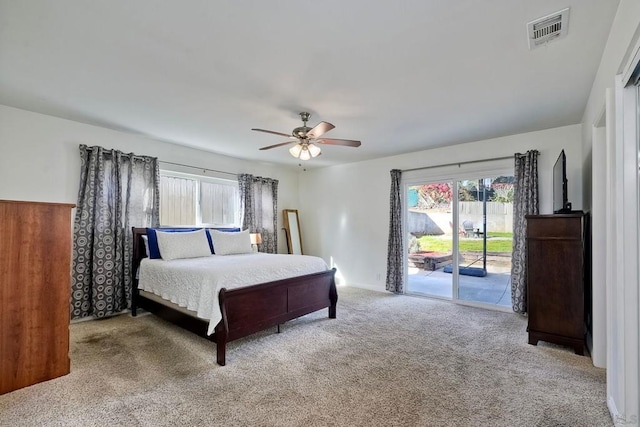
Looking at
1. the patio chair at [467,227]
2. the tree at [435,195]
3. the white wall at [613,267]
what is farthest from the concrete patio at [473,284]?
the white wall at [613,267]

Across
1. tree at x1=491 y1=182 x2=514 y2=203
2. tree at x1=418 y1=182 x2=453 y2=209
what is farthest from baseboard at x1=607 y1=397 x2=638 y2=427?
tree at x1=418 y1=182 x2=453 y2=209

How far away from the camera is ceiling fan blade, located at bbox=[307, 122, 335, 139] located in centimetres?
296

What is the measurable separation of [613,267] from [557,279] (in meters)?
1.05

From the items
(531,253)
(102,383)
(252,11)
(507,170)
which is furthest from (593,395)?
(102,383)

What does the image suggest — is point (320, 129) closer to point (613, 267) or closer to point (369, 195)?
point (613, 267)

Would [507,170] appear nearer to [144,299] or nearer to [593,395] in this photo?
[593,395]

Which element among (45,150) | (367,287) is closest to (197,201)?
(45,150)

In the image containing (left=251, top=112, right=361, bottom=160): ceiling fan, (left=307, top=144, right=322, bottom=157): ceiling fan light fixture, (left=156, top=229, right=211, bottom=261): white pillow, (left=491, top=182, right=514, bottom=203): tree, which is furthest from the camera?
(left=491, top=182, right=514, bottom=203): tree

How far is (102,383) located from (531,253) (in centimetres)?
404

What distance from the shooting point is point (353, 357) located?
2832 millimetres

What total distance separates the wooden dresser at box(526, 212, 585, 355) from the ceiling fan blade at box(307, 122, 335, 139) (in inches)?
89.2

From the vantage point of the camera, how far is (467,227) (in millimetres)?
4793

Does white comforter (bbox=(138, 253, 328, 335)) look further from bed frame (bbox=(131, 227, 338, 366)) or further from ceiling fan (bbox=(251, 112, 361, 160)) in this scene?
ceiling fan (bbox=(251, 112, 361, 160))

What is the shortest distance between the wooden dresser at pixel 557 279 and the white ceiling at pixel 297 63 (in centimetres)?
129
